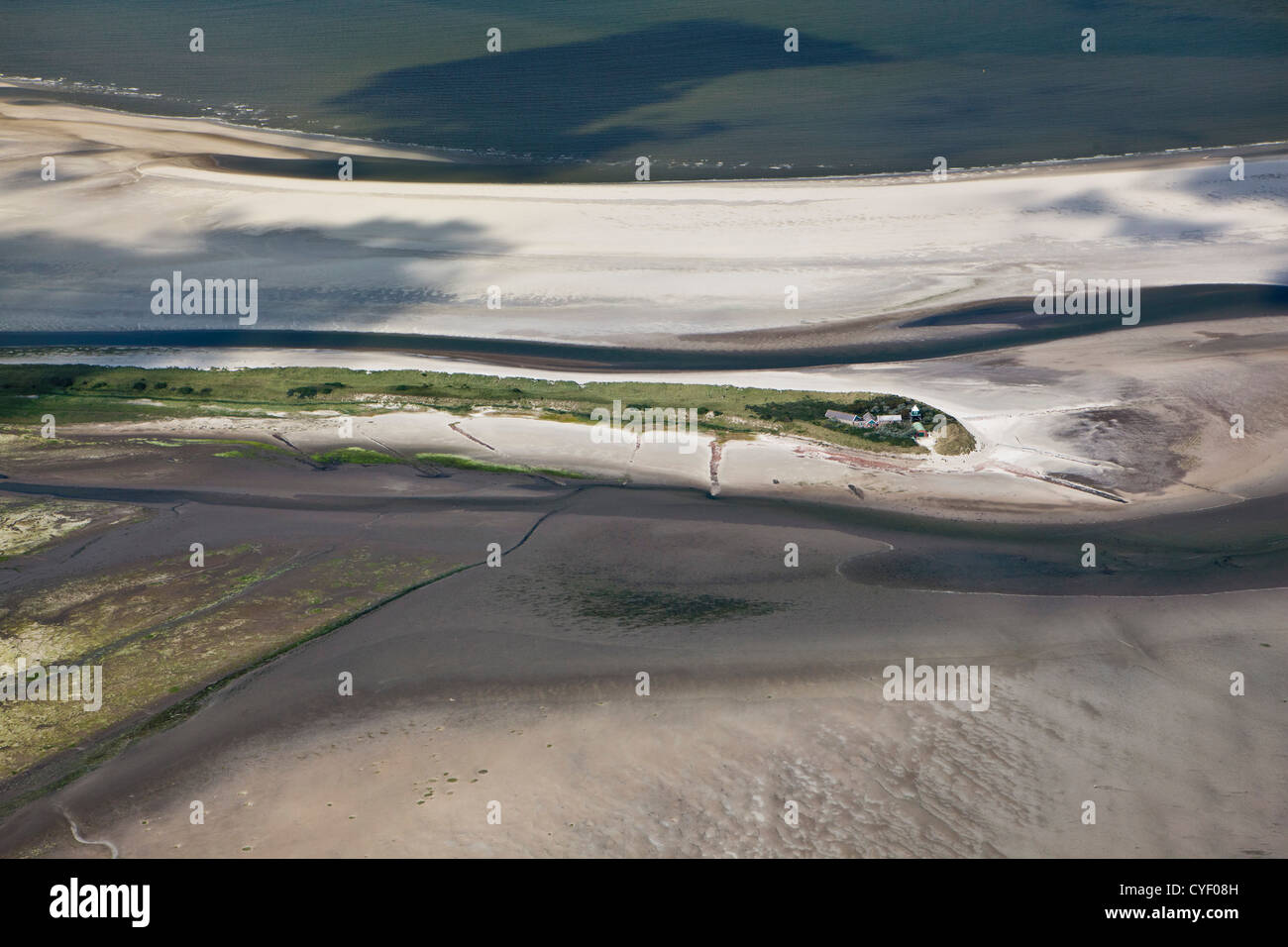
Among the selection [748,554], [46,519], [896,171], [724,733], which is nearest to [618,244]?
[896,171]

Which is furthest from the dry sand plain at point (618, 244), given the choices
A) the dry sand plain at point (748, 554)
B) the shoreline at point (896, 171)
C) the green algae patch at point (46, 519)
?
the green algae patch at point (46, 519)

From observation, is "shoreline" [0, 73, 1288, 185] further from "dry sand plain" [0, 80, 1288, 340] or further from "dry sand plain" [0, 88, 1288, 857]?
"dry sand plain" [0, 88, 1288, 857]

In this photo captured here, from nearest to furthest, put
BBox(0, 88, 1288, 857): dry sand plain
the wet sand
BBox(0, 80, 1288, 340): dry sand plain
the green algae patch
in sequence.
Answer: the wet sand
BBox(0, 88, 1288, 857): dry sand plain
the green algae patch
BBox(0, 80, 1288, 340): dry sand plain

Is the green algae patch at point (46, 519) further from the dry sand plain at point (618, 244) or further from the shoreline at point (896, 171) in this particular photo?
the shoreline at point (896, 171)

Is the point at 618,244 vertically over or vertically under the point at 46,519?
over

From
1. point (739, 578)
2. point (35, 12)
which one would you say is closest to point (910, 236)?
point (739, 578)

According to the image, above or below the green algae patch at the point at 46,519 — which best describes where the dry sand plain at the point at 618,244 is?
above

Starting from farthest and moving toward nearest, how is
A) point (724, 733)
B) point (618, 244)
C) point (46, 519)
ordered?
1. point (618, 244)
2. point (46, 519)
3. point (724, 733)

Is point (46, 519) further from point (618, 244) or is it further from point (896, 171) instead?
point (896, 171)

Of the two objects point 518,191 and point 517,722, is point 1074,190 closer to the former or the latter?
point 518,191

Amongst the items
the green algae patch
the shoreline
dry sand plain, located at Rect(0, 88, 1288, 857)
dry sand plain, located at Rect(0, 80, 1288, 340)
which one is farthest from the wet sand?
the shoreline

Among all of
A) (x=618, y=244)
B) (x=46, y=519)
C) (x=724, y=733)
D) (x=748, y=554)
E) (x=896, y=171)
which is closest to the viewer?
(x=724, y=733)
